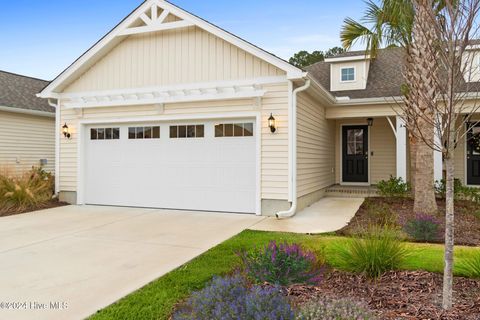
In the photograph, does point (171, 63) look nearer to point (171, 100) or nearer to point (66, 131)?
point (171, 100)

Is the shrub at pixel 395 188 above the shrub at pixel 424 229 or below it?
above

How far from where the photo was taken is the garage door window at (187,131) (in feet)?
29.7

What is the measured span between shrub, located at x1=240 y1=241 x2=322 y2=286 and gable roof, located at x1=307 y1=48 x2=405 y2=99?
8.25 meters

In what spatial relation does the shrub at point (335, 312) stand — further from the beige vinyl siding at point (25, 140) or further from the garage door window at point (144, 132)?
the beige vinyl siding at point (25, 140)

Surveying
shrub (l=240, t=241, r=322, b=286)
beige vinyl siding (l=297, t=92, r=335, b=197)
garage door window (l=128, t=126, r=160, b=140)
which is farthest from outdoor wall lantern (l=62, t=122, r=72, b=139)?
shrub (l=240, t=241, r=322, b=286)

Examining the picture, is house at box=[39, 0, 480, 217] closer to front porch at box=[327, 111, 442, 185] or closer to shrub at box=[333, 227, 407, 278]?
front porch at box=[327, 111, 442, 185]

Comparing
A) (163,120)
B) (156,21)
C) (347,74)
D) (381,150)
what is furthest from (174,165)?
(381,150)

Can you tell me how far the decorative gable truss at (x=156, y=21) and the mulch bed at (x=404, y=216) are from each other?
6.06m

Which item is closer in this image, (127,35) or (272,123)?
(272,123)

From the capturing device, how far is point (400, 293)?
3.36 metres

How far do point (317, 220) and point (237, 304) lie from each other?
5.35 metres

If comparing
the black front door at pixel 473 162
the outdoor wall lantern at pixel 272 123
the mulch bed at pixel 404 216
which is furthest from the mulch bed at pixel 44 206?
the black front door at pixel 473 162

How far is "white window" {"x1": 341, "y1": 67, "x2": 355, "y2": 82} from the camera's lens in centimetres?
1274

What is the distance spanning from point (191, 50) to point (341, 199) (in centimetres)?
611
